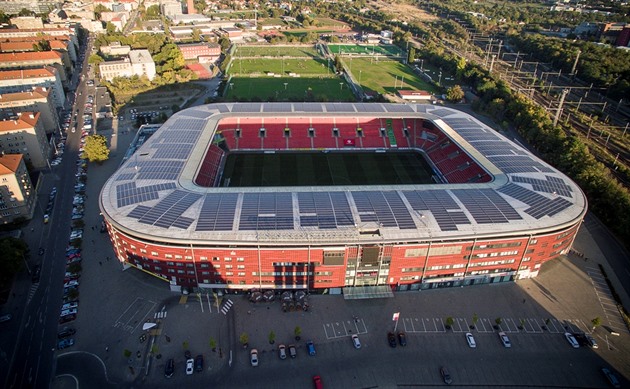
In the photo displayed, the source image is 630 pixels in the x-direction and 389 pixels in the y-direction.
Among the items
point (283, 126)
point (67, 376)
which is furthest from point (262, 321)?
point (283, 126)

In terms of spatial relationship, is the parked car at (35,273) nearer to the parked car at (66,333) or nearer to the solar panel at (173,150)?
the parked car at (66,333)

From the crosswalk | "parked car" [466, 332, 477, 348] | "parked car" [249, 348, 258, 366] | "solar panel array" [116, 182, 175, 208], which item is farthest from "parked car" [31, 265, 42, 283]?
"parked car" [466, 332, 477, 348]

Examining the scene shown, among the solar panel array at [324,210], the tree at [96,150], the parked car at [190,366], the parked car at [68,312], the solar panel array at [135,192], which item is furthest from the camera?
the tree at [96,150]

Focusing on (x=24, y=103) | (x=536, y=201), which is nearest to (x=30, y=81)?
(x=24, y=103)

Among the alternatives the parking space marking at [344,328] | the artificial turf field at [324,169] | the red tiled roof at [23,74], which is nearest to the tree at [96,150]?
the artificial turf field at [324,169]

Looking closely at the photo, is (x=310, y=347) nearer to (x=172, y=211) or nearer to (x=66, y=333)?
(x=172, y=211)

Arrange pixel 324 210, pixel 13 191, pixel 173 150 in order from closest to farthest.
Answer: pixel 324 210 → pixel 13 191 → pixel 173 150

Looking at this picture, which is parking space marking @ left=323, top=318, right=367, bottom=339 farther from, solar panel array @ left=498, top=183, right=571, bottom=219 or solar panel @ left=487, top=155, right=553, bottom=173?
solar panel @ left=487, top=155, right=553, bottom=173

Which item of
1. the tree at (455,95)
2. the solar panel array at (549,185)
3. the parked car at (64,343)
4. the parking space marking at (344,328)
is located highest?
the solar panel array at (549,185)
